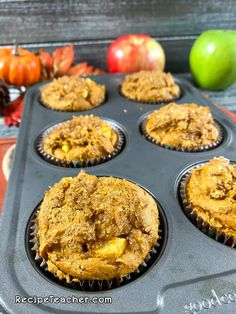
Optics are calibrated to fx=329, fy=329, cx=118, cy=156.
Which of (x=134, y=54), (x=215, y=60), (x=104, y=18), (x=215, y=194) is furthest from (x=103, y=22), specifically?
(x=215, y=194)

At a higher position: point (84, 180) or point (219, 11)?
point (219, 11)

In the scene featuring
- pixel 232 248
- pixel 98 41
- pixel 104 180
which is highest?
pixel 98 41

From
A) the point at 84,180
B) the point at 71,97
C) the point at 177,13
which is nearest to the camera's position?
the point at 84,180

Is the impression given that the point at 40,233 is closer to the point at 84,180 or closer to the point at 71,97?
the point at 84,180

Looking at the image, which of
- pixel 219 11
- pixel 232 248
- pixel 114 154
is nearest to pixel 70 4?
pixel 219 11

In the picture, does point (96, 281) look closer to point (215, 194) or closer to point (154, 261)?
point (154, 261)

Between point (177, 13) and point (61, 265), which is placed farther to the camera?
point (177, 13)

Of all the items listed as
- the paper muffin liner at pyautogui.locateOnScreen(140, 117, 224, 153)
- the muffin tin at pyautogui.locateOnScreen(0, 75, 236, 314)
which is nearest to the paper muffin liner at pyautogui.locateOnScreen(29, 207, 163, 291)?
the muffin tin at pyautogui.locateOnScreen(0, 75, 236, 314)
